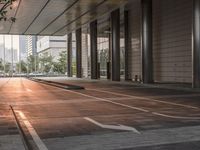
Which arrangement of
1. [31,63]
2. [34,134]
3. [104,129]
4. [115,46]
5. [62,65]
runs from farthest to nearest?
[31,63] < [62,65] < [115,46] < [104,129] < [34,134]

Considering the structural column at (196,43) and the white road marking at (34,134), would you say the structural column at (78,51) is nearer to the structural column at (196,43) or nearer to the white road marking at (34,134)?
the structural column at (196,43)

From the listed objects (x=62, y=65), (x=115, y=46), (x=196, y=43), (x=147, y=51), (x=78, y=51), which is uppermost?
(x=78, y=51)

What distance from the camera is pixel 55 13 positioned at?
45.4 meters

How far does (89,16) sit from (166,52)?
43.2 feet

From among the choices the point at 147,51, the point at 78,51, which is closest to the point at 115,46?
the point at 147,51

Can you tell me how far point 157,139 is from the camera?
28.1 ft

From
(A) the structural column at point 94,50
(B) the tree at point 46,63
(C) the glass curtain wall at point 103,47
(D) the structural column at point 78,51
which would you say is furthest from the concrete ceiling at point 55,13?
(B) the tree at point 46,63

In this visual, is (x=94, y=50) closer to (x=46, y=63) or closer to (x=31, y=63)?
(x=46, y=63)

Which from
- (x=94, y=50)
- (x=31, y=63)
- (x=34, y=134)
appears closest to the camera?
(x=34, y=134)

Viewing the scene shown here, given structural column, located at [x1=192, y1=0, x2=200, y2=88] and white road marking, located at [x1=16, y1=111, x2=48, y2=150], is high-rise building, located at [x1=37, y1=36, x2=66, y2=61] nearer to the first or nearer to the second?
structural column, located at [x1=192, y1=0, x2=200, y2=88]

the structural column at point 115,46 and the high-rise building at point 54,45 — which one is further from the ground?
the high-rise building at point 54,45

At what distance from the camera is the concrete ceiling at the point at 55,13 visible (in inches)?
1521

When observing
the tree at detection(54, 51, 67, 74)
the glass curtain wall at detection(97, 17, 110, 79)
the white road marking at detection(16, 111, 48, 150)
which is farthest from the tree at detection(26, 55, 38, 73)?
the white road marking at detection(16, 111, 48, 150)

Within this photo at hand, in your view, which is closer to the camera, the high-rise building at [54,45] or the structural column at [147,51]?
the structural column at [147,51]
